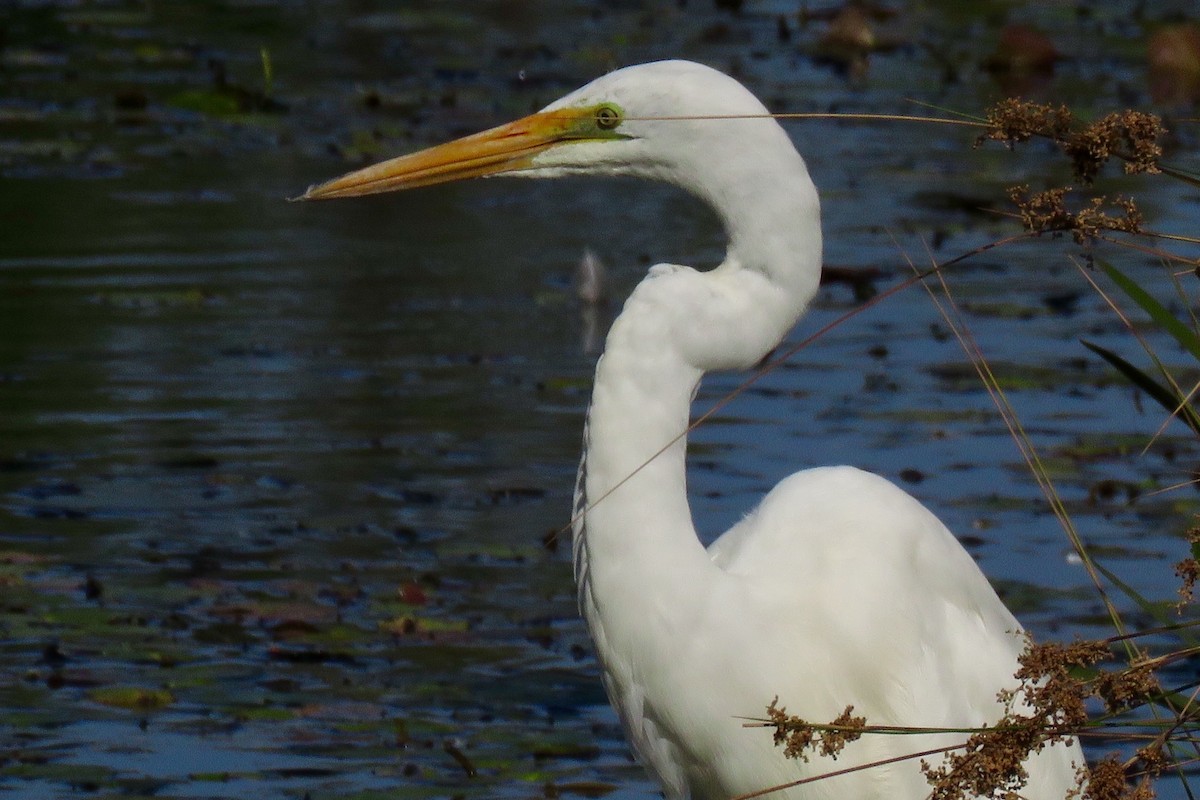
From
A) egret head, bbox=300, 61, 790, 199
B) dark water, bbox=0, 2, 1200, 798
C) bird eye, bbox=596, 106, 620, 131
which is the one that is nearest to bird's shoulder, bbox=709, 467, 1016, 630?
egret head, bbox=300, 61, 790, 199

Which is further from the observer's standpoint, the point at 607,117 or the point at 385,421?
the point at 385,421

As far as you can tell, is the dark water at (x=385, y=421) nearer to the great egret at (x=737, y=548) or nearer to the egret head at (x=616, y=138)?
the great egret at (x=737, y=548)

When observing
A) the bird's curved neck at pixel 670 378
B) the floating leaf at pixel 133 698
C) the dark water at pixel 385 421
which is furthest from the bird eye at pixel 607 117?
the floating leaf at pixel 133 698

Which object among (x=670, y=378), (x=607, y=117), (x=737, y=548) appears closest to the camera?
(x=670, y=378)

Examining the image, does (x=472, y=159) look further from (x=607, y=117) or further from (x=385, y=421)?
(x=385, y=421)

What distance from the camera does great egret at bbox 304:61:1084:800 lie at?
306 cm

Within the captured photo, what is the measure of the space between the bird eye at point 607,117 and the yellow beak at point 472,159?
48 mm

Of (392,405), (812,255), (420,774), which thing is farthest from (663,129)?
(392,405)

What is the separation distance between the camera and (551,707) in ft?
15.0

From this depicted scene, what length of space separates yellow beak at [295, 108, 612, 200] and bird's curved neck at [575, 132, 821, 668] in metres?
0.33

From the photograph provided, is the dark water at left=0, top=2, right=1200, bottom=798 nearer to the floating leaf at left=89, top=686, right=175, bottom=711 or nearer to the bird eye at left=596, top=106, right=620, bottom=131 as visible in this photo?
the floating leaf at left=89, top=686, right=175, bottom=711

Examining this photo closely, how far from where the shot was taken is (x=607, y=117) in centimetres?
323

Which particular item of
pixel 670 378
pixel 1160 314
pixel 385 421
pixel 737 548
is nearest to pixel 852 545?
pixel 737 548

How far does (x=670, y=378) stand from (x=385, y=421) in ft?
11.5
